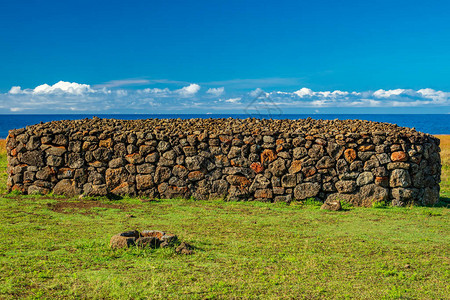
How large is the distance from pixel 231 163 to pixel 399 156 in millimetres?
4521

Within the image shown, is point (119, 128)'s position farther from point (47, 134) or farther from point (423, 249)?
point (423, 249)

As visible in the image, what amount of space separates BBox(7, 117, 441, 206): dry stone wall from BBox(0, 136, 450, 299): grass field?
0.76m

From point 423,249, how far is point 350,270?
212cm

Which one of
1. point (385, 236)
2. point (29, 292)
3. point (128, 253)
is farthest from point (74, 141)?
point (385, 236)

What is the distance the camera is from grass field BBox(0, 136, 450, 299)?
18.0ft

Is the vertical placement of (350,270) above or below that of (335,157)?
below

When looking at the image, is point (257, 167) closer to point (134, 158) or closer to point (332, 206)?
point (332, 206)

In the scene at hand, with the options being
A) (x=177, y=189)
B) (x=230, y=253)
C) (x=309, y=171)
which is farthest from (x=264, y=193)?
(x=230, y=253)

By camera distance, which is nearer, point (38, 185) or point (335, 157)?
point (335, 157)

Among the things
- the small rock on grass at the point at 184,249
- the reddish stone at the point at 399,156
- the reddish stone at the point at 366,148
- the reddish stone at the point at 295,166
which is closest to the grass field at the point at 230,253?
the small rock on grass at the point at 184,249

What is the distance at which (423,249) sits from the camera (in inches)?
302

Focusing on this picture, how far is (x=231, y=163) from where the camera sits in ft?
39.9

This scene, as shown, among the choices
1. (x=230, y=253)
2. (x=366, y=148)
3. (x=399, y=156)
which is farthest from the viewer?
(x=366, y=148)

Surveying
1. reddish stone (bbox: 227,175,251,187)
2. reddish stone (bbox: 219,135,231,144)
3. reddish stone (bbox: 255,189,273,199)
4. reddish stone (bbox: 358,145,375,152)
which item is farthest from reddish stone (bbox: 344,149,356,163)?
reddish stone (bbox: 219,135,231,144)
